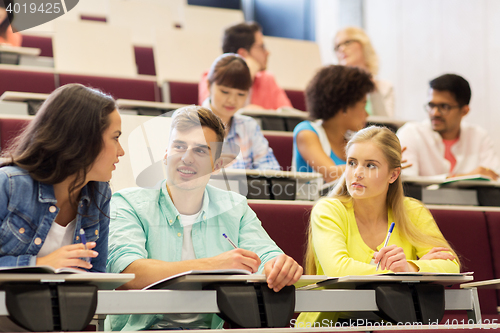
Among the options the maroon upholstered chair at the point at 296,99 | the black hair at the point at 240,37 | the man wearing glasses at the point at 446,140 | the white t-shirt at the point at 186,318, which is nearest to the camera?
the white t-shirt at the point at 186,318

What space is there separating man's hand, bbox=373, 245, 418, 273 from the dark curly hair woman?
1.77 ft

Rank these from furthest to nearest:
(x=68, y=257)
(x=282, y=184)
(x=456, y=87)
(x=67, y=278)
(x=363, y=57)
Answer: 1. (x=363, y=57)
2. (x=456, y=87)
3. (x=282, y=184)
4. (x=68, y=257)
5. (x=67, y=278)

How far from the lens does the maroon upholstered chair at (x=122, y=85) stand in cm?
164

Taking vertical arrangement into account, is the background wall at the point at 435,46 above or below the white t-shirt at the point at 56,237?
above

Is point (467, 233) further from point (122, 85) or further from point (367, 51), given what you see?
point (122, 85)

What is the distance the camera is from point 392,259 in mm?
711

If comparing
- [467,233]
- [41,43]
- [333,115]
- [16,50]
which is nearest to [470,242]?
[467,233]

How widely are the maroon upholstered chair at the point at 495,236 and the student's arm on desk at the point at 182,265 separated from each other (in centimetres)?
57

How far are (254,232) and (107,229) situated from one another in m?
0.21

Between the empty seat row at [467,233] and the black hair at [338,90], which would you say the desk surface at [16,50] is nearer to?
the black hair at [338,90]

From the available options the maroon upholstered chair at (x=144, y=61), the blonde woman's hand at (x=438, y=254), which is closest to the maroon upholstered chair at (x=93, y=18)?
the maroon upholstered chair at (x=144, y=61)

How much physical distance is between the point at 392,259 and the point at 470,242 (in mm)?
355

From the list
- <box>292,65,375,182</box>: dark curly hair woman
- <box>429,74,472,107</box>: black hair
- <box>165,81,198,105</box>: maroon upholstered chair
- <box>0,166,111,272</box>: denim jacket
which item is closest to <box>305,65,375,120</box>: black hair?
<box>292,65,375,182</box>: dark curly hair woman

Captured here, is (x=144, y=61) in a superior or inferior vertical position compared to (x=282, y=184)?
superior
